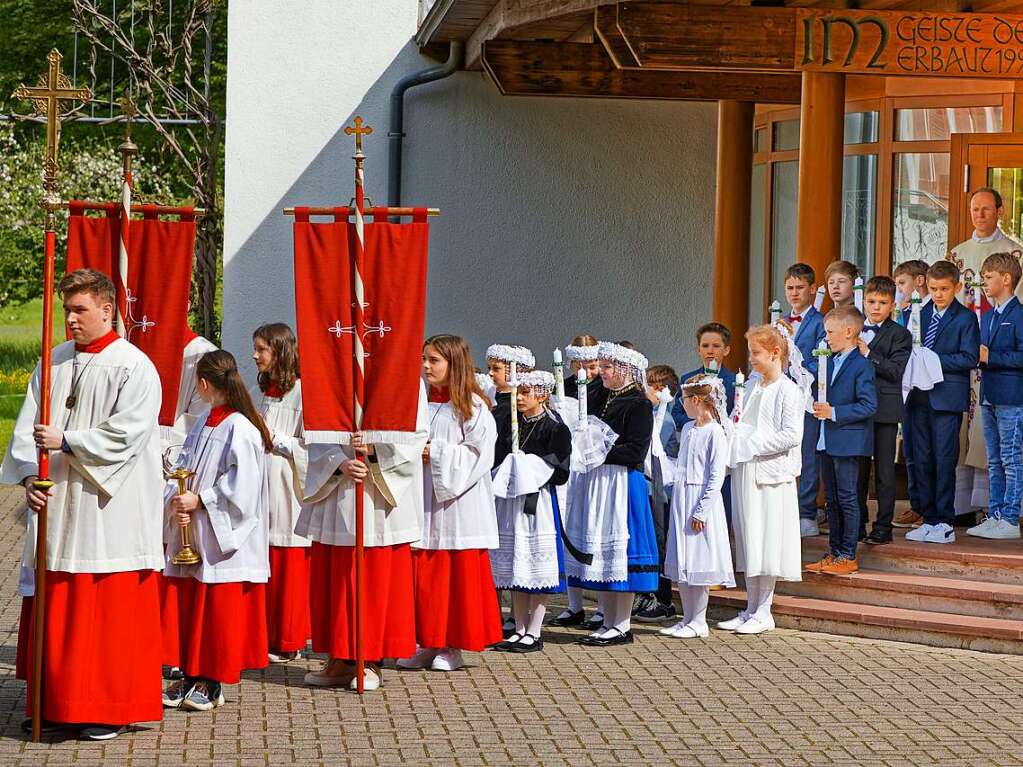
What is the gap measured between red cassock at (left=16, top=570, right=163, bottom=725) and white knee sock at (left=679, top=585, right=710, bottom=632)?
352cm

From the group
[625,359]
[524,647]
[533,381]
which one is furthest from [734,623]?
[533,381]

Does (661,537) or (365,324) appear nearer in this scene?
(365,324)

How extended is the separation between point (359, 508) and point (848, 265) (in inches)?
156

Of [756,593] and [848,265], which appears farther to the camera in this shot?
[848,265]

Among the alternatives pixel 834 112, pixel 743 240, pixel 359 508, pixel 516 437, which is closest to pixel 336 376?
pixel 359 508

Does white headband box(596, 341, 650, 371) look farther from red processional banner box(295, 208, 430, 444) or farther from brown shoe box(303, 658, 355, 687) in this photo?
brown shoe box(303, 658, 355, 687)

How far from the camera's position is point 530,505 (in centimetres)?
873

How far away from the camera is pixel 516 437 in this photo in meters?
8.78

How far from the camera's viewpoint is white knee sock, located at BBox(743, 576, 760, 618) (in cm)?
938

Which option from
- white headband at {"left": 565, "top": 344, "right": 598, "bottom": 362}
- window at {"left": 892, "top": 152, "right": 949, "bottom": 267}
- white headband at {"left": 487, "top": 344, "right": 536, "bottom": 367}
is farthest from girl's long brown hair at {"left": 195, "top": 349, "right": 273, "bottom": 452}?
window at {"left": 892, "top": 152, "right": 949, "bottom": 267}

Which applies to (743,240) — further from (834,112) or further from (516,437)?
(516,437)

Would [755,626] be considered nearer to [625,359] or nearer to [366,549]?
[625,359]

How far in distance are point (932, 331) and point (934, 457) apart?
2.63ft

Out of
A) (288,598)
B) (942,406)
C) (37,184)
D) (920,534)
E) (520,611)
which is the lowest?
(520,611)
